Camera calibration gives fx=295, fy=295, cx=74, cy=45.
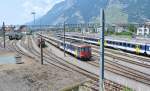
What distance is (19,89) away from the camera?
3180 cm

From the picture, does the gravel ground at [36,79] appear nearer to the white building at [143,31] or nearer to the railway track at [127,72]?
the railway track at [127,72]

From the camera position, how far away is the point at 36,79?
3556 centimetres

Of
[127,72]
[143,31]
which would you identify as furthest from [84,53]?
[143,31]

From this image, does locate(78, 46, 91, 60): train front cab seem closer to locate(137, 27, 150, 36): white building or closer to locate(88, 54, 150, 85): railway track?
locate(88, 54, 150, 85): railway track

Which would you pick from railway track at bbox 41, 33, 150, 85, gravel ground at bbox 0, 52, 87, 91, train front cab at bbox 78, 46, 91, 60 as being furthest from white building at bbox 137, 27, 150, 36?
gravel ground at bbox 0, 52, 87, 91

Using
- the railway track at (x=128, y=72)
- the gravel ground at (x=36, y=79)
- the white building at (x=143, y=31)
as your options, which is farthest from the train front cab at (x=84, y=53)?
the white building at (x=143, y=31)

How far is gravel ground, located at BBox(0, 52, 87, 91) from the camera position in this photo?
32.2 m

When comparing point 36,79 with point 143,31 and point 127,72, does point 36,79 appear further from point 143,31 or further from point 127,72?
point 143,31

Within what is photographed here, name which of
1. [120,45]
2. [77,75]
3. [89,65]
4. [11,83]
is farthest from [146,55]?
[11,83]

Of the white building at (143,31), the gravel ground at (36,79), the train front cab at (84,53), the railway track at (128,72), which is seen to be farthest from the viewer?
the white building at (143,31)

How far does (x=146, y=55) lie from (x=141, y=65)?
10996 millimetres

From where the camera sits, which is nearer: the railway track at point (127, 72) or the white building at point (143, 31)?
the railway track at point (127, 72)

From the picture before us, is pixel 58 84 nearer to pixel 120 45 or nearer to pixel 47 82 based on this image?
pixel 47 82

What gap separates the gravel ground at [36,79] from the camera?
3225 centimetres
